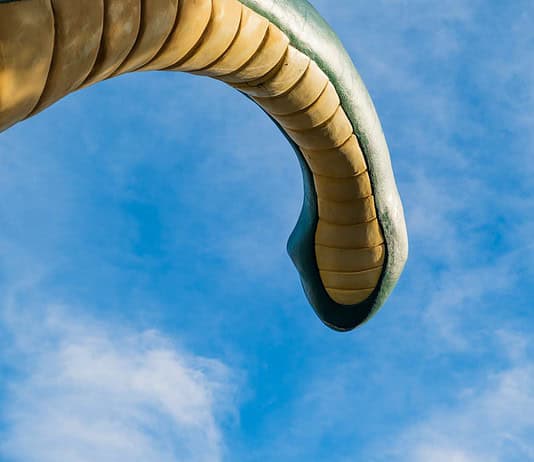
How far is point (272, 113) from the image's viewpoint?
14.9ft

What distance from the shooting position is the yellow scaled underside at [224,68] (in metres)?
2.38

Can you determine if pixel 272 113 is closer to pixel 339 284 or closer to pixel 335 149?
pixel 335 149

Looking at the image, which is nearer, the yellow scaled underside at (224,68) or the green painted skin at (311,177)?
the yellow scaled underside at (224,68)

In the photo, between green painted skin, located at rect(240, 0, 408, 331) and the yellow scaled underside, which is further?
green painted skin, located at rect(240, 0, 408, 331)

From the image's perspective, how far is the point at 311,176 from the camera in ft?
16.6

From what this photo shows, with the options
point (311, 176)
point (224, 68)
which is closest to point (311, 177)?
point (311, 176)

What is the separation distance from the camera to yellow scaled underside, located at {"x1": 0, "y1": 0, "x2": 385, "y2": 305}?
2385mm

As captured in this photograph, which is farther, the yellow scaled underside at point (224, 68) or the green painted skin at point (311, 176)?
the green painted skin at point (311, 176)

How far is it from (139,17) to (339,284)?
3155 millimetres

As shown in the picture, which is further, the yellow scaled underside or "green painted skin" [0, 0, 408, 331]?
"green painted skin" [0, 0, 408, 331]

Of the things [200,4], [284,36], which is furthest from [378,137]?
[200,4]

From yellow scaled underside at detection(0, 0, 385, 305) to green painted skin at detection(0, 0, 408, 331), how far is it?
0.05 meters

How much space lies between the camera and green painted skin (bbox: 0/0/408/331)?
13.2 ft

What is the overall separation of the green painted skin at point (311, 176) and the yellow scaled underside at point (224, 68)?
0.18 feet
